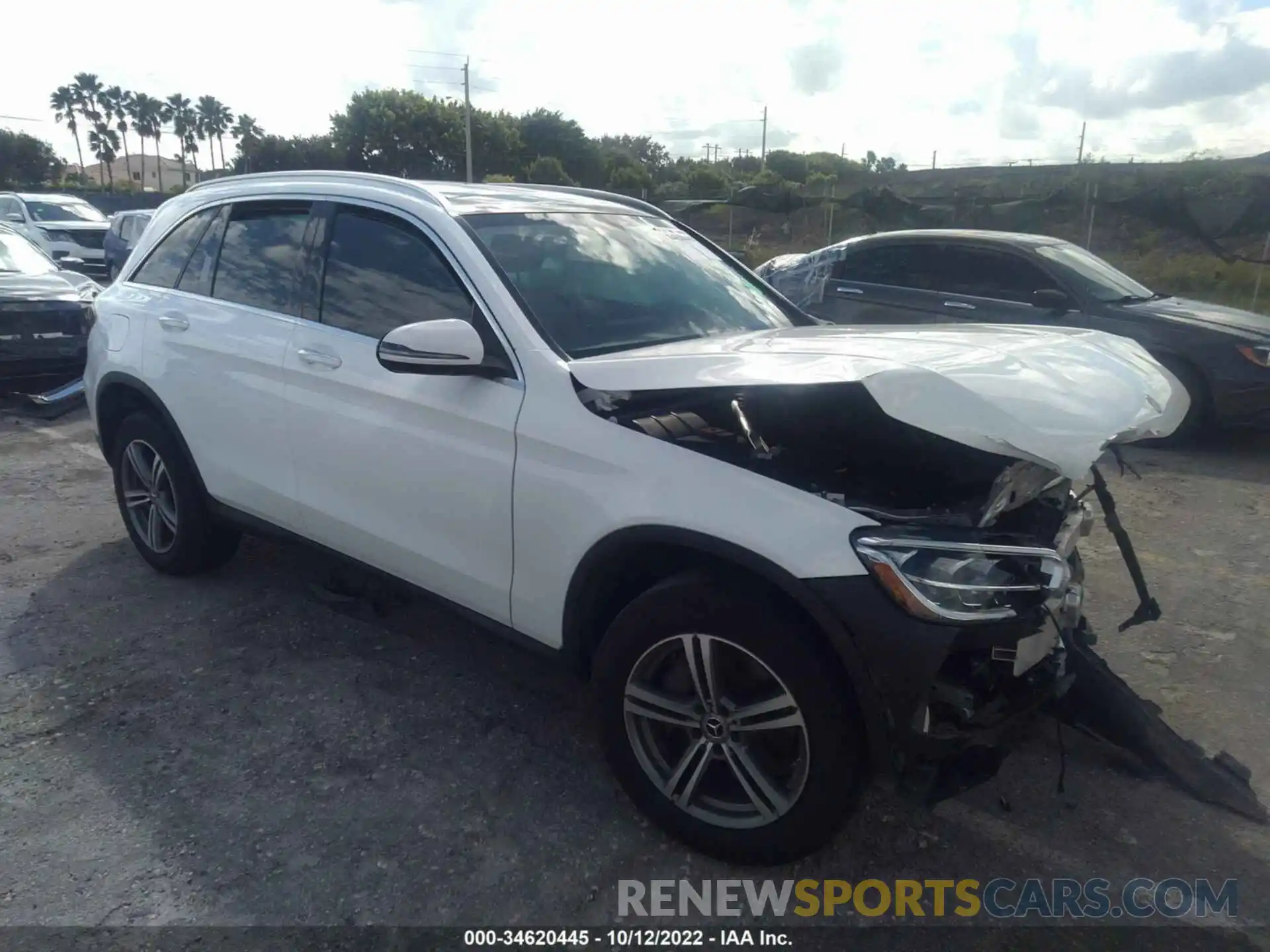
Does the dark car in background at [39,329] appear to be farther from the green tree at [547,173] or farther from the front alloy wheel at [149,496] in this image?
the green tree at [547,173]

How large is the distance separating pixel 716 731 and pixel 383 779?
1194 mm

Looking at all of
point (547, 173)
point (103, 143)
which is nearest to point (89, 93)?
point (103, 143)

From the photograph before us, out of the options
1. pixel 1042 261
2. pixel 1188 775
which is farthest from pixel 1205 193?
pixel 1188 775

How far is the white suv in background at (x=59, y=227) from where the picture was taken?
17125 mm

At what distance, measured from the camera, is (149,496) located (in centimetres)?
458

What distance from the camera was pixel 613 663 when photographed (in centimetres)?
272

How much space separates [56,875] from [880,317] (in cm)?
729

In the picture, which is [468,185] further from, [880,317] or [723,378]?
[880,317]

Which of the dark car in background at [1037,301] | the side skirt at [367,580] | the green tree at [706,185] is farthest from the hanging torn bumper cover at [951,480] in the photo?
the green tree at [706,185]

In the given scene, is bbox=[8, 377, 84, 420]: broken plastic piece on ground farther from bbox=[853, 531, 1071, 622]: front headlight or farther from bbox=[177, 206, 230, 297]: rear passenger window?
bbox=[853, 531, 1071, 622]: front headlight

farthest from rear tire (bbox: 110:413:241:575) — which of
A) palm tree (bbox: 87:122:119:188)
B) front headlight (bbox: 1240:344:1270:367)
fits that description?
palm tree (bbox: 87:122:119:188)

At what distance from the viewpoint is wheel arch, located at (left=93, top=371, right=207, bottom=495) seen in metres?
4.25

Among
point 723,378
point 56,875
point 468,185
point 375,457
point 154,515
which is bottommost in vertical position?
point 56,875

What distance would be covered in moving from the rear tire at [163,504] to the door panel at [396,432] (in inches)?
37.9
